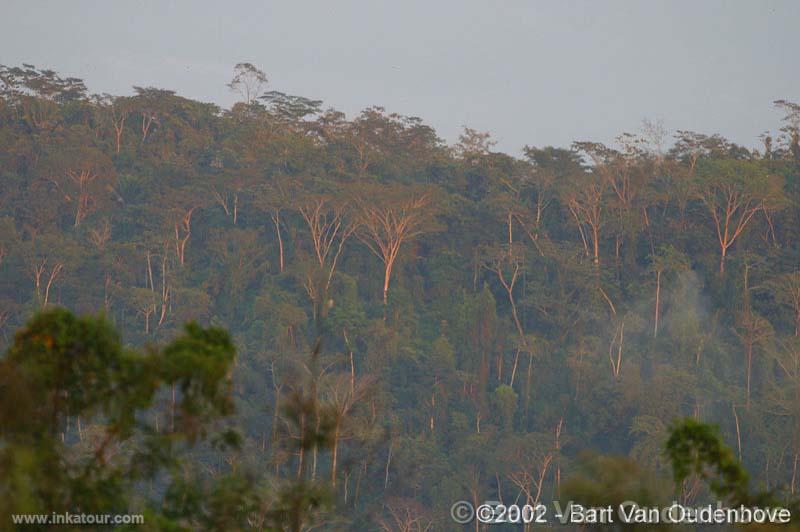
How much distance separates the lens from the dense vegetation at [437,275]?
26.4 metres

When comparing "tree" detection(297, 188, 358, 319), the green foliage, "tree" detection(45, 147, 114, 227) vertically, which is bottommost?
the green foliage

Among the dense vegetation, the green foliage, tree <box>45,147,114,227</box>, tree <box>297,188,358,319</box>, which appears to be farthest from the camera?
tree <box>45,147,114,227</box>

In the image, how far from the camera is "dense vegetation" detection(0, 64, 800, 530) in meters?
26.4

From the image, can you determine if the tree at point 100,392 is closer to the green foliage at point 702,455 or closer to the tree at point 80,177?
the green foliage at point 702,455

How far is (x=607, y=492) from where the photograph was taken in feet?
20.3

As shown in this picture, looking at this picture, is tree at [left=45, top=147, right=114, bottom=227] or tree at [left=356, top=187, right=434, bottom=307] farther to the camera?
tree at [left=45, top=147, right=114, bottom=227]

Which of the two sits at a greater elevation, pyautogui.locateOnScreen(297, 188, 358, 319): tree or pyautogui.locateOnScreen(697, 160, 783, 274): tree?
pyautogui.locateOnScreen(697, 160, 783, 274): tree

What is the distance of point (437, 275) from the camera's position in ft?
107

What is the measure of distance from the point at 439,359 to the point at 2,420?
2355cm

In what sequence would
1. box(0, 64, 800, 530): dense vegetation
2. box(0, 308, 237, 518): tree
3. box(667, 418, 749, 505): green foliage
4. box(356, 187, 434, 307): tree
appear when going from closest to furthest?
box(0, 308, 237, 518): tree → box(667, 418, 749, 505): green foliage → box(0, 64, 800, 530): dense vegetation → box(356, 187, 434, 307): tree

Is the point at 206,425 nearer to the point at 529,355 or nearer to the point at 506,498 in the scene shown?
the point at 506,498

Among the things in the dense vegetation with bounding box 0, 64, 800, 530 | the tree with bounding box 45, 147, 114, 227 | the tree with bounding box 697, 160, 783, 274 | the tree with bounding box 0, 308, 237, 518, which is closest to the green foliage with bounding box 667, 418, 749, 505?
the tree with bounding box 0, 308, 237, 518

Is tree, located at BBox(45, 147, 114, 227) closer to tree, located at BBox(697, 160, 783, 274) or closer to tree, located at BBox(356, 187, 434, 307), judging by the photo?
tree, located at BBox(356, 187, 434, 307)

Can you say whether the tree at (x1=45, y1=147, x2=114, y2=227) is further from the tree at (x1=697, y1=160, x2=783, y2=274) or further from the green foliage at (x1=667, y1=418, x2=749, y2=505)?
the green foliage at (x1=667, y1=418, x2=749, y2=505)
